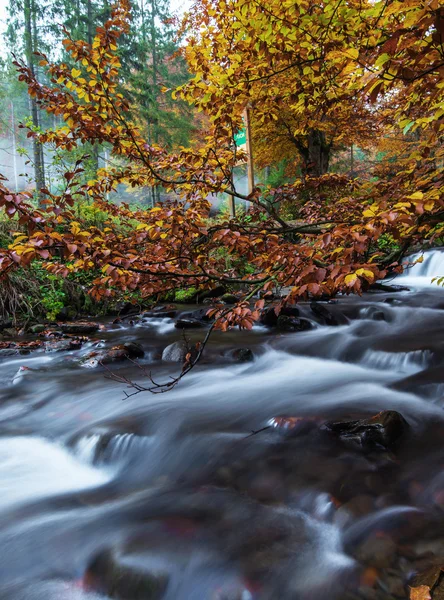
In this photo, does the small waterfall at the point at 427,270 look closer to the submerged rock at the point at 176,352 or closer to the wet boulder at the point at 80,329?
the submerged rock at the point at 176,352

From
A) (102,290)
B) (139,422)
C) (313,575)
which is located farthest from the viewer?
(139,422)

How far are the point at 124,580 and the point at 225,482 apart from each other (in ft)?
3.16

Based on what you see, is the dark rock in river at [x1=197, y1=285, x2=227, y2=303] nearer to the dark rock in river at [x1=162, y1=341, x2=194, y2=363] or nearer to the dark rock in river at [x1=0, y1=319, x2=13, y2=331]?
the dark rock in river at [x1=162, y1=341, x2=194, y2=363]

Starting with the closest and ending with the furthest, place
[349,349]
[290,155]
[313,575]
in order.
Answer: [313,575] < [349,349] < [290,155]

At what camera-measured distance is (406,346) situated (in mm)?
5086

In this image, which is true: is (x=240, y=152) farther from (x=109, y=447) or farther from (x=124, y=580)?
(x=124, y=580)

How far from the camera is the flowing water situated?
1962 mm

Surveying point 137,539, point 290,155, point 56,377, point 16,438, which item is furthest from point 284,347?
point 290,155

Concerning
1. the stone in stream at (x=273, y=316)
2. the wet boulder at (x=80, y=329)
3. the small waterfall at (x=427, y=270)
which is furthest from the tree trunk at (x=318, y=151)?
the wet boulder at (x=80, y=329)

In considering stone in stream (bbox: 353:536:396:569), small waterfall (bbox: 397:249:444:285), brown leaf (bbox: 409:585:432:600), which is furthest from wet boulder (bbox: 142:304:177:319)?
brown leaf (bbox: 409:585:432:600)

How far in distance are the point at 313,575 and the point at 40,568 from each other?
1.46 m

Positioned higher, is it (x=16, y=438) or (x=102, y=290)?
(x=102, y=290)

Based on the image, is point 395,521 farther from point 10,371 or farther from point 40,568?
point 10,371

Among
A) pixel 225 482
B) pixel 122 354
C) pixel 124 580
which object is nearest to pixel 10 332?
pixel 122 354
